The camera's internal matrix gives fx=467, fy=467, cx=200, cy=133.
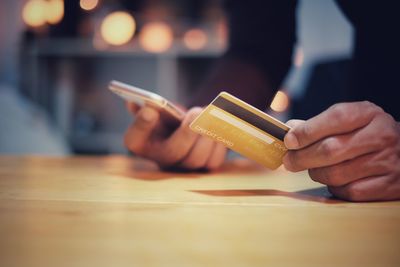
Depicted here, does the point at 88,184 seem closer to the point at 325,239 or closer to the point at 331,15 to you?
the point at 325,239

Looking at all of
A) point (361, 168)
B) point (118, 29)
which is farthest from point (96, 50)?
point (361, 168)

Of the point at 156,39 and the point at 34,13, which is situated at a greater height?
the point at 34,13

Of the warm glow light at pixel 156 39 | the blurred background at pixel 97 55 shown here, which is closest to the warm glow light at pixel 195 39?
the blurred background at pixel 97 55

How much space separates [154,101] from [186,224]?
0.38m

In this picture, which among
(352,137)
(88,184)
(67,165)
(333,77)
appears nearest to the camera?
(352,137)

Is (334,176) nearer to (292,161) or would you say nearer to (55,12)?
(292,161)

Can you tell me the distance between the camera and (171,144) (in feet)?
3.00

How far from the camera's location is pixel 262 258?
1.21 ft

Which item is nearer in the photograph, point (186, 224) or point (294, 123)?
point (186, 224)

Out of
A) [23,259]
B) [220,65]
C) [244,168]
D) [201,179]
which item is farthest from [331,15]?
[23,259]

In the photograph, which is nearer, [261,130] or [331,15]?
[261,130]

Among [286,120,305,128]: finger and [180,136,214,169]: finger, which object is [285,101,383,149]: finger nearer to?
[286,120,305,128]: finger

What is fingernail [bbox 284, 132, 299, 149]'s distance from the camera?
623mm

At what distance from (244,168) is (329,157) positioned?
478 millimetres
